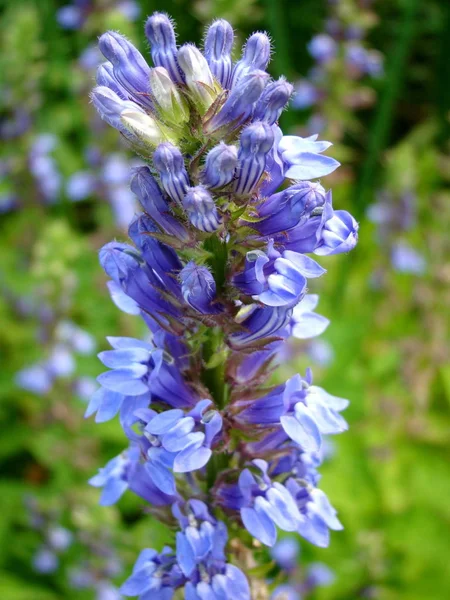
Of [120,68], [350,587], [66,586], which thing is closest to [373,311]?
[350,587]

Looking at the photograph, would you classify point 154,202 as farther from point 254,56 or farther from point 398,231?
point 398,231

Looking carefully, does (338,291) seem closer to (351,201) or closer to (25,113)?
(351,201)

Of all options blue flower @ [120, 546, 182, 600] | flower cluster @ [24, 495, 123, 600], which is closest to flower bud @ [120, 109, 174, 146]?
blue flower @ [120, 546, 182, 600]

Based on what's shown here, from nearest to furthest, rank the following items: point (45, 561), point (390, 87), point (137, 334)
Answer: point (45, 561)
point (137, 334)
point (390, 87)

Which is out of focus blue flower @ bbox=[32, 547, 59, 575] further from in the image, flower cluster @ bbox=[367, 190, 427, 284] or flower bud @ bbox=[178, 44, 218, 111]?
flower bud @ bbox=[178, 44, 218, 111]

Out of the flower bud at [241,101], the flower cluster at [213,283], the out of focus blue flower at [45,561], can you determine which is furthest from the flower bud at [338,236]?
the out of focus blue flower at [45,561]

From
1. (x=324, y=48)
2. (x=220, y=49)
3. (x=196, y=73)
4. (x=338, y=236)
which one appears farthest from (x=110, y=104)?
(x=324, y=48)
